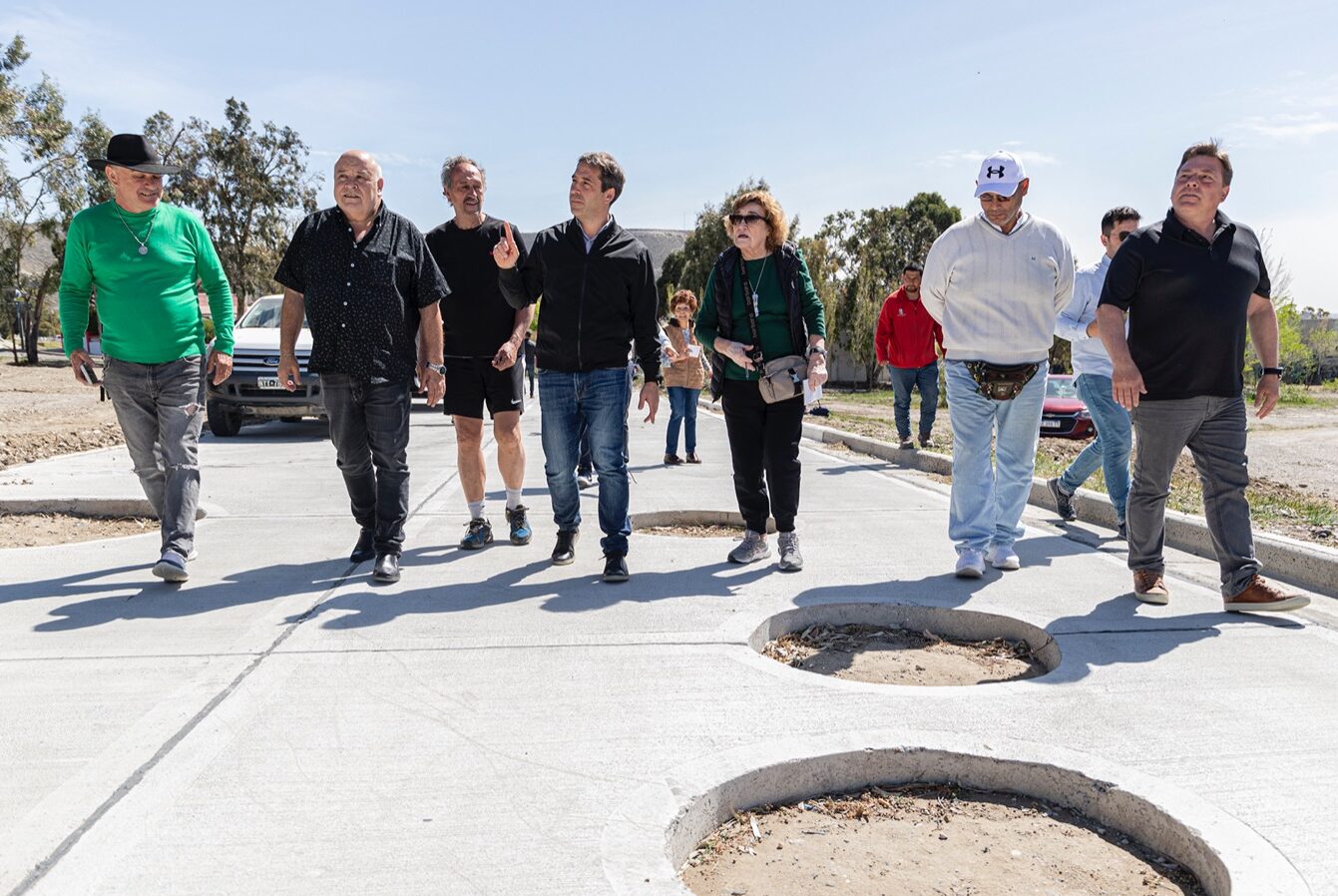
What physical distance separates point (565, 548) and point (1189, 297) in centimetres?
334

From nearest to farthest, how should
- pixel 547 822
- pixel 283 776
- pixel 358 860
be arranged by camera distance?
1. pixel 358 860
2. pixel 547 822
3. pixel 283 776

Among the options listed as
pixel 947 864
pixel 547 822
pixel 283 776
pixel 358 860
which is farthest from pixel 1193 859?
pixel 283 776

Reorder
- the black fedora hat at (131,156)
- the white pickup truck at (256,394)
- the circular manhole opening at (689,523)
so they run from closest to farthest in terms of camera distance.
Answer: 1. the black fedora hat at (131,156)
2. the circular manhole opening at (689,523)
3. the white pickup truck at (256,394)

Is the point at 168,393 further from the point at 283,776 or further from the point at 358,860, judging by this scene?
the point at 358,860

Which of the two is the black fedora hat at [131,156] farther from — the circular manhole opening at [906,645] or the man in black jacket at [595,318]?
the circular manhole opening at [906,645]

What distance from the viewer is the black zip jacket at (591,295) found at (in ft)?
17.2

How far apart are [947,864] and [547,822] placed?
39.0 inches

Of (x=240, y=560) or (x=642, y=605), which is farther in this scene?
(x=240, y=560)

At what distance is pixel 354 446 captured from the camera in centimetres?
533

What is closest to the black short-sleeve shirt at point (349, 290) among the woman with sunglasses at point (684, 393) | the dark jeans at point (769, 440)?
the dark jeans at point (769, 440)

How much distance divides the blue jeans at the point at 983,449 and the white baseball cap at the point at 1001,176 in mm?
911

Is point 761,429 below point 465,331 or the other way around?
below

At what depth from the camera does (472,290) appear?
5.83 m

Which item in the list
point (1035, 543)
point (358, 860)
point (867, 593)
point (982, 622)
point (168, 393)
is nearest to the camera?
point (358, 860)
